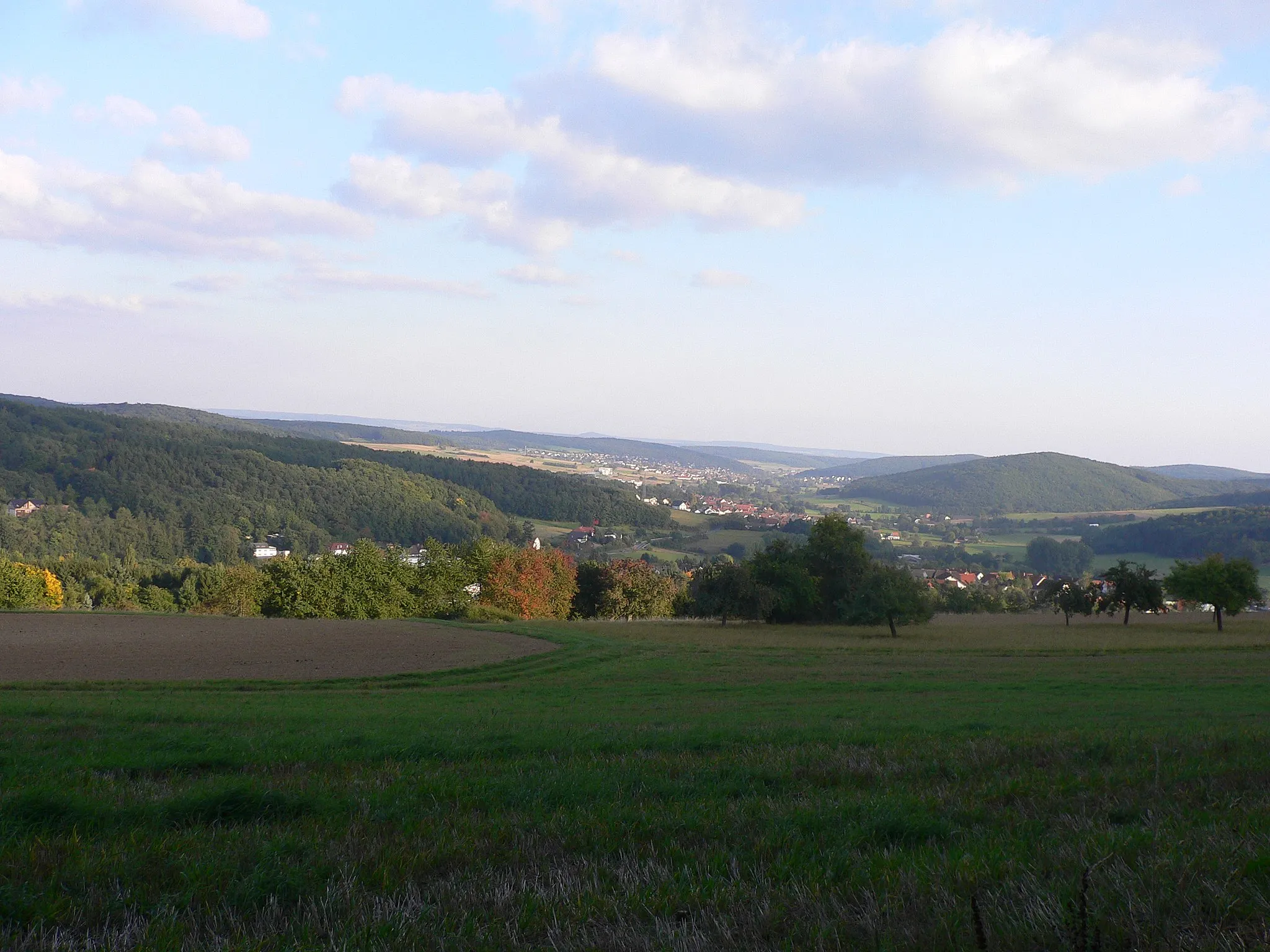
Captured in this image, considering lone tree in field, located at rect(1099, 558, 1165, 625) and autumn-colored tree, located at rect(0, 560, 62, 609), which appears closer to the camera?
lone tree in field, located at rect(1099, 558, 1165, 625)

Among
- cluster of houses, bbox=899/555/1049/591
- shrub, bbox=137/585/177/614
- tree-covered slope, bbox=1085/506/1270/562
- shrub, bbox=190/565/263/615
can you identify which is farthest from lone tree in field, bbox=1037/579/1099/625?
shrub, bbox=137/585/177/614

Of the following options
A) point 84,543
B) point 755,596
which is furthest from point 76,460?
point 755,596

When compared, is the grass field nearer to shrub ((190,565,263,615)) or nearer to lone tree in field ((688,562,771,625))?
lone tree in field ((688,562,771,625))

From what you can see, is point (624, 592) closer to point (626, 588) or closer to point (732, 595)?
point (626, 588)

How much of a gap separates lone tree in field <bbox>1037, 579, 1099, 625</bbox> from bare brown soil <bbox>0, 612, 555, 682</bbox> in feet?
156

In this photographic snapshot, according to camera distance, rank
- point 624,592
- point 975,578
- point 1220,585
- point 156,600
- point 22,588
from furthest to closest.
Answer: point 975,578, point 156,600, point 624,592, point 22,588, point 1220,585

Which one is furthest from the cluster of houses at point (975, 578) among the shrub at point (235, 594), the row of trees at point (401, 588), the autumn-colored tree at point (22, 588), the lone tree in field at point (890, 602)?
the autumn-colored tree at point (22, 588)

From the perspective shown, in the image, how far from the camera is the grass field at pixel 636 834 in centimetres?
340

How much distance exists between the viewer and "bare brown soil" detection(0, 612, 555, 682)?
28.0m

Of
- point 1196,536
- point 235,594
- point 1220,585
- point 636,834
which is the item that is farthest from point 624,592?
point 1196,536

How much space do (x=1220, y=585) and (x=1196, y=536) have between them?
9855 centimetres

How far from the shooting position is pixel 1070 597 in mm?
65562

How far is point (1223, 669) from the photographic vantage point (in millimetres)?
27297

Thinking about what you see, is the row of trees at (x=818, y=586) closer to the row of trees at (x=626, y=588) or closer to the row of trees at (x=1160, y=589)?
the row of trees at (x=626, y=588)
